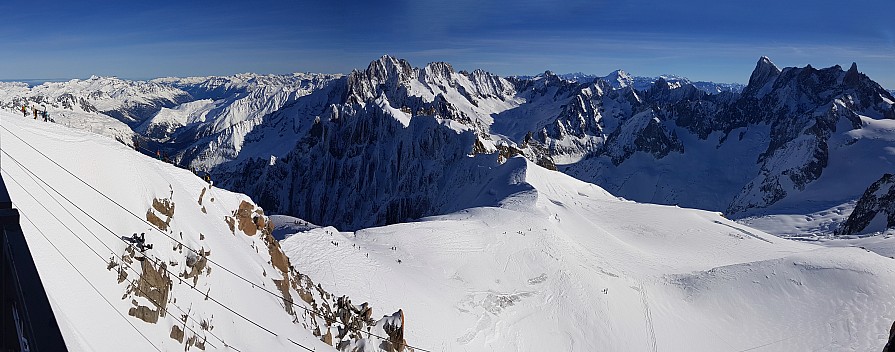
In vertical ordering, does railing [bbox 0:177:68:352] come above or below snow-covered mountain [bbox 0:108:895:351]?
above

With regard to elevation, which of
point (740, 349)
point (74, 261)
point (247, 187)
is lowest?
point (247, 187)

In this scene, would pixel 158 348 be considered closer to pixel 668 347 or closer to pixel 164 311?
pixel 164 311

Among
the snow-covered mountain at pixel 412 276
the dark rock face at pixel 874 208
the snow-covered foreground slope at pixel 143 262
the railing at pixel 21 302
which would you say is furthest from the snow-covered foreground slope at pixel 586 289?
the dark rock face at pixel 874 208

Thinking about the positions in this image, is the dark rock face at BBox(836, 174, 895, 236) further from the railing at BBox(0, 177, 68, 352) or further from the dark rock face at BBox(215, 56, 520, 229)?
the railing at BBox(0, 177, 68, 352)

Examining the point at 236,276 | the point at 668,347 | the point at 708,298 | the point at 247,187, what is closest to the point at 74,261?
the point at 236,276

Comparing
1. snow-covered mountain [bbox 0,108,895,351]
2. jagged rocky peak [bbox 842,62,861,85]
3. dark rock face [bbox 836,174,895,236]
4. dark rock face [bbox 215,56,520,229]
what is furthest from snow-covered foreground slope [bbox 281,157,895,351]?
jagged rocky peak [bbox 842,62,861,85]

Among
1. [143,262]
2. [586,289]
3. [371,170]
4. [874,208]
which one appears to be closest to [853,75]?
[874,208]
